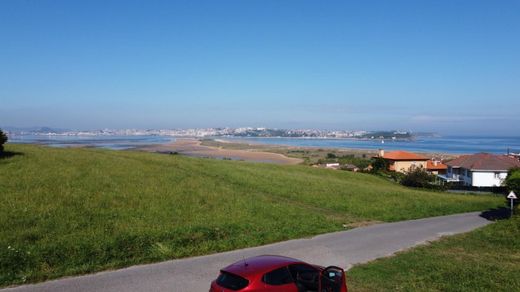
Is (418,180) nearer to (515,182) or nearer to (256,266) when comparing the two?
(515,182)

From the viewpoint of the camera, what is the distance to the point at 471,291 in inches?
400

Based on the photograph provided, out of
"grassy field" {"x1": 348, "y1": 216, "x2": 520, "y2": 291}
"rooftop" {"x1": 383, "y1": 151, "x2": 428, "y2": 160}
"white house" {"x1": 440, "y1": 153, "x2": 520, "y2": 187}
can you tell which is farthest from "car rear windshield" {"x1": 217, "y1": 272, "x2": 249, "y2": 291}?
"rooftop" {"x1": 383, "y1": 151, "x2": 428, "y2": 160}

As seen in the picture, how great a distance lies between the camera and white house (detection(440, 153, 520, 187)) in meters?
58.3

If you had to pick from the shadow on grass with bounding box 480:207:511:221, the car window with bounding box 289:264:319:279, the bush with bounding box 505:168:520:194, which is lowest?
the shadow on grass with bounding box 480:207:511:221

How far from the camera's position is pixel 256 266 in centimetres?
802

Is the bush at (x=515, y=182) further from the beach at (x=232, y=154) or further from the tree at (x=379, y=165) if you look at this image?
the beach at (x=232, y=154)

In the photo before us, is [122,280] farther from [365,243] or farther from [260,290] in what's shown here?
[365,243]

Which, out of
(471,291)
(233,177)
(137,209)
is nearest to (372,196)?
(233,177)

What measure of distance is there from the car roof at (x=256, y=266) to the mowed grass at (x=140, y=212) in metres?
4.91

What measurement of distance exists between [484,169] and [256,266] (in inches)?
2290

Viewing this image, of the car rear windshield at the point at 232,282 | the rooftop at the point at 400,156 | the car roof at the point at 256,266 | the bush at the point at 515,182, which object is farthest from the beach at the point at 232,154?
the car rear windshield at the point at 232,282

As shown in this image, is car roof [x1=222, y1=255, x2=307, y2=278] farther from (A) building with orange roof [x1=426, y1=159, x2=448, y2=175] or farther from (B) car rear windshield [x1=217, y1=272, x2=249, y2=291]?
(A) building with orange roof [x1=426, y1=159, x2=448, y2=175]

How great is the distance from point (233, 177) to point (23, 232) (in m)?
20.3

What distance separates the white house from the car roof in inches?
2200
